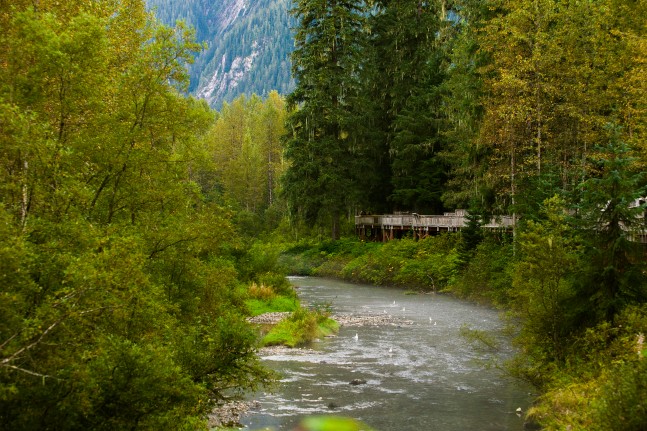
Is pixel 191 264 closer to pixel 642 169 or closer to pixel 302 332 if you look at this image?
pixel 302 332

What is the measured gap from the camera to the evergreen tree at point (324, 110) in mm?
45094

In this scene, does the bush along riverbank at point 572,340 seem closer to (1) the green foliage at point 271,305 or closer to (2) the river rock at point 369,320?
(2) the river rock at point 369,320

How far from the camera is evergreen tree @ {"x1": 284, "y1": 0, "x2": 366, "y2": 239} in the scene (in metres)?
45.1

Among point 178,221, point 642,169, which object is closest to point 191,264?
point 178,221

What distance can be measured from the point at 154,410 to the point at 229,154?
77.6m

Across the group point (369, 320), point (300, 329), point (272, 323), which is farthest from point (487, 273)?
point (300, 329)

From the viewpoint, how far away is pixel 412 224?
4447cm

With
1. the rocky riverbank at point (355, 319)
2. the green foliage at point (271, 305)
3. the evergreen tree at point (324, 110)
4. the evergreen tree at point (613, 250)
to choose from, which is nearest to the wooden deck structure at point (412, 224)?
the evergreen tree at point (324, 110)

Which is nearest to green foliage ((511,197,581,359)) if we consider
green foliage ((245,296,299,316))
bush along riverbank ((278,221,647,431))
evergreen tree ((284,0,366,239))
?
bush along riverbank ((278,221,647,431))

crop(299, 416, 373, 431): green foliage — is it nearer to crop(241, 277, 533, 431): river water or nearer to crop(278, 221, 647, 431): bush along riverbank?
crop(278, 221, 647, 431): bush along riverbank

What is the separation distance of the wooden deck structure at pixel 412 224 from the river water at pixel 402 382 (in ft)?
35.2

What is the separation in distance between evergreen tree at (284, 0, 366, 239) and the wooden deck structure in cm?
374

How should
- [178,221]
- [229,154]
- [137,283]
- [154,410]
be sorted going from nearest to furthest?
[154,410] < [137,283] < [178,221] < [229,154]

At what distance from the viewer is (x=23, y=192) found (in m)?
8.02
